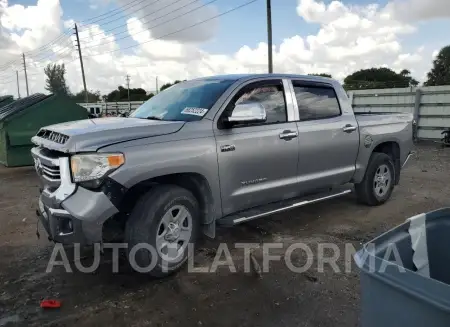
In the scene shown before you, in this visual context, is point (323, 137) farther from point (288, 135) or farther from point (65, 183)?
point (65, 183)

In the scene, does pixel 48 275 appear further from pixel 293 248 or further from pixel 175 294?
pixel 293 248

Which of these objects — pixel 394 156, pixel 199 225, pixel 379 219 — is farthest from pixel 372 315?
pixel 394 156

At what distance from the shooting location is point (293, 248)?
431cm

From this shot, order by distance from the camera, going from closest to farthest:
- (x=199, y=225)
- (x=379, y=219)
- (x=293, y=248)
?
(x=199, y=225)
(x=293, y=248)
(x=379, y=219)

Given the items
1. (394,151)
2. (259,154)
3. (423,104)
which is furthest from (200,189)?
(423,104)

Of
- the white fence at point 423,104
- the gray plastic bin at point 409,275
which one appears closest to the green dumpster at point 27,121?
the gray plastic bin at point 409,275

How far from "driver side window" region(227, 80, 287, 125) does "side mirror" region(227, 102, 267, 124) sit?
0.21 m

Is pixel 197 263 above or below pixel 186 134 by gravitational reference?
below

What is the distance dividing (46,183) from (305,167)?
2772 mm

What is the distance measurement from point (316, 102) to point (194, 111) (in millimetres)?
1769

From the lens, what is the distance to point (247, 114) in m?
3.89

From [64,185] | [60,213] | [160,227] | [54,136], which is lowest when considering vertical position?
[160,227]

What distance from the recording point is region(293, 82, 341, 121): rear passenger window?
15.6 ft

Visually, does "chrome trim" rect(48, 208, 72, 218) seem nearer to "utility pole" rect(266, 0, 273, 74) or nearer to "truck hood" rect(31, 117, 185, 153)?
"truck hood" rect(31, 117, 185, 153)
